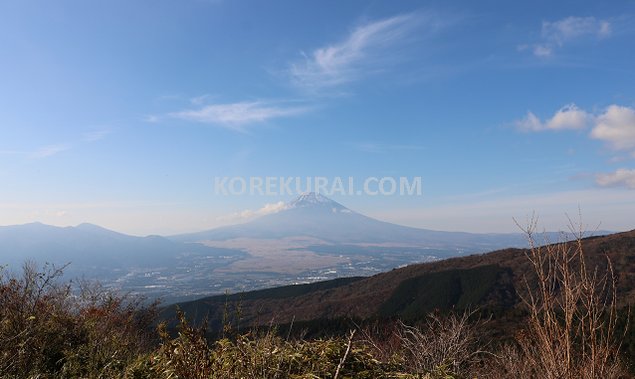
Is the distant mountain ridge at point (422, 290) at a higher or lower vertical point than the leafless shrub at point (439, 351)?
lower

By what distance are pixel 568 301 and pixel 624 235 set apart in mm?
121984

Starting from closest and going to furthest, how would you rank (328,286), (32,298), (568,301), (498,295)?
(568,301)
(32,298)
(498,295)
(328,286)

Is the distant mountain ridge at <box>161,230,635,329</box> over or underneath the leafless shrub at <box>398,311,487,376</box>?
underneath

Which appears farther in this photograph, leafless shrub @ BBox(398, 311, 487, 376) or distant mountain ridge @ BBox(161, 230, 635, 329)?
distant mountain ridge @ BBox(161, 230, 635, 329)

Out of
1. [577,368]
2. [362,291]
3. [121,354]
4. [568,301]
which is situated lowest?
[362,291]

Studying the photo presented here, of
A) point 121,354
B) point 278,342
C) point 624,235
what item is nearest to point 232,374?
point 278,342

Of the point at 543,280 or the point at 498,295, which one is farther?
the point at 498,295

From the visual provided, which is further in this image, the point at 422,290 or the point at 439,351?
the point at 422,290

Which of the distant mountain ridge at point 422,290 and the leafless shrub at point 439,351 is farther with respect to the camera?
the distant mountain ridge at point 422,290

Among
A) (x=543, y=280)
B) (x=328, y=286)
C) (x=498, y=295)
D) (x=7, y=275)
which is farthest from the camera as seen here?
(x=328, y=286)

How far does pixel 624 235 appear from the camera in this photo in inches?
3927

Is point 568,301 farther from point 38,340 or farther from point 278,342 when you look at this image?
point 38,340

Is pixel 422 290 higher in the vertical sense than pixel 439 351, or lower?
lower

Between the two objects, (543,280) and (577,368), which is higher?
(543,280)
